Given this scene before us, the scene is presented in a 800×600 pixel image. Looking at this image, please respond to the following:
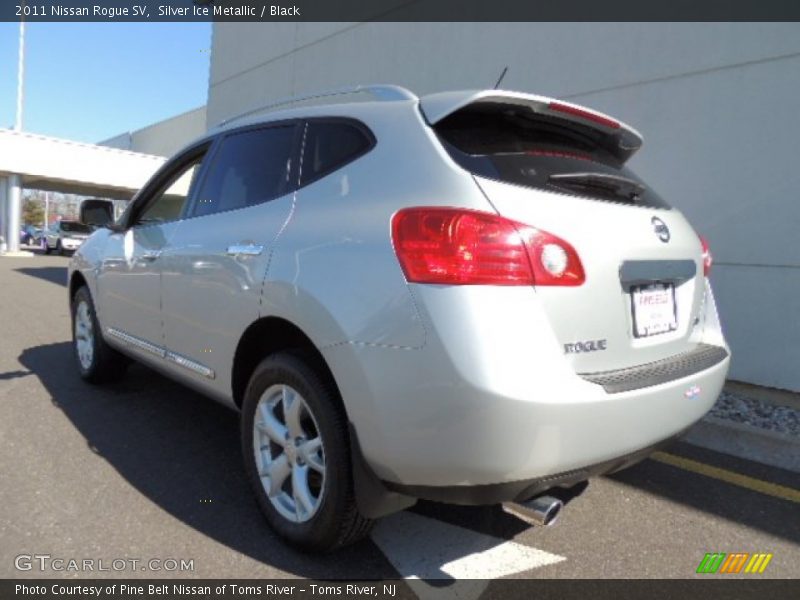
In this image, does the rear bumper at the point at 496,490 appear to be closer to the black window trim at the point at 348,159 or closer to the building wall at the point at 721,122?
the black window trim at the point at 348,159

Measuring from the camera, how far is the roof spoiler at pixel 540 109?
212 cm

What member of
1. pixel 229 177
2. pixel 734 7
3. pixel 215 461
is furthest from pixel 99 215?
pixel 734 7

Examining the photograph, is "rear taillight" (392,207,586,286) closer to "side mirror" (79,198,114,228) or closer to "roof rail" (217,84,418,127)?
"roof rail" (217,84,418,127)

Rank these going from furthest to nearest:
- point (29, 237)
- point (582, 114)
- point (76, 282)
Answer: point (29, 237) < point (76, 282) < point (582, 114)

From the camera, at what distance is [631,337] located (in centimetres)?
207

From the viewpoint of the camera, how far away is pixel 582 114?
94.7 inches

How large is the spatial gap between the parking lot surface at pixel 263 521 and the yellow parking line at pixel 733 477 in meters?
0.01

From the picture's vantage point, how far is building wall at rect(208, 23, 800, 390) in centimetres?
485

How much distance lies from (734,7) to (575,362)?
487cm

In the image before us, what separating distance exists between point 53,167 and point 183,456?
83.6ft

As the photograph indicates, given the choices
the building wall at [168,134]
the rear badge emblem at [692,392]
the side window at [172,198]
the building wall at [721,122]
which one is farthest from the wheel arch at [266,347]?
the building wall at [168,134]

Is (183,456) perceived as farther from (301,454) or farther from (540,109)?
(540,109)

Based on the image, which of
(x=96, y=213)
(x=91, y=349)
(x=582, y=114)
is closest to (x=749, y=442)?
(x=582, y=114)

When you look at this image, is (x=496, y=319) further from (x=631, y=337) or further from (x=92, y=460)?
(x=92, y=460)
